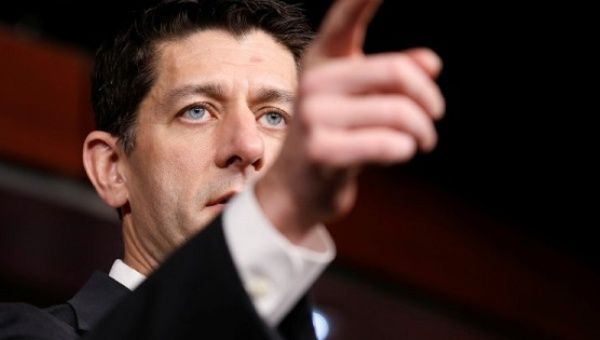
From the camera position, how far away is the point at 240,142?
1219mm

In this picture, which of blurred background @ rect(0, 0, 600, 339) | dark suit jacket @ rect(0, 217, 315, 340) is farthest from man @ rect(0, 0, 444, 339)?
blurred background @ rect(0, 0, 600, 339)

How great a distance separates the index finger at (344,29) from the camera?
2.55 feet

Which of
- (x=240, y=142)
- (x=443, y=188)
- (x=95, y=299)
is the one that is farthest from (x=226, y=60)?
(x=443, y=188)

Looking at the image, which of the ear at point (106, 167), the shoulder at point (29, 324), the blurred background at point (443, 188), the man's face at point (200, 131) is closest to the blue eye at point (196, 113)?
the man's face at point (200, 131)

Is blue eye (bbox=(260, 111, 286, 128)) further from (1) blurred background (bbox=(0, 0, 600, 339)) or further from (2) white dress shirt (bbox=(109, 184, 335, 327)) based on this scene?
(1) blurred background (bbox=(0, 0, 600, 339))

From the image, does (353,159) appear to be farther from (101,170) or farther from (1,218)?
(1,218)

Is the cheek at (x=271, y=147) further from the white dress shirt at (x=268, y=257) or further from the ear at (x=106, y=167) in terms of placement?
the white dress shirt at (x=268, y=257)

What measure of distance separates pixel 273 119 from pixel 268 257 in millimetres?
466

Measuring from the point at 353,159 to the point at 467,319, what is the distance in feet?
7.96

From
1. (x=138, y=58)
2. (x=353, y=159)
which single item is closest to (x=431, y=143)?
(x=353, y=159)

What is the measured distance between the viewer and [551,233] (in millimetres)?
3139

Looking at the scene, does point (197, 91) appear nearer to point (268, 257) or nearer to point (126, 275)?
point (126, 275)

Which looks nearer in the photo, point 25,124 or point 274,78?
point 274,78

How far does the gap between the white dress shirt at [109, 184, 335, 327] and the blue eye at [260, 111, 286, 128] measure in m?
0.44
